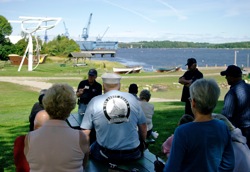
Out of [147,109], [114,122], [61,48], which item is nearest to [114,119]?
Answer: [114,122]

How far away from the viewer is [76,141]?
320 centimetres

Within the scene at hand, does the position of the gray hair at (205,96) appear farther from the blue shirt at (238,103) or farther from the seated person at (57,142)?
the blue shirt at (238,103)

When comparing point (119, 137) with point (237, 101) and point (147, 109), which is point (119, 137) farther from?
point (147, 109)

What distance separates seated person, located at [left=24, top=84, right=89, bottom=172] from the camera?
311 cm

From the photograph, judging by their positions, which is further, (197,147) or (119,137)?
(119,137)

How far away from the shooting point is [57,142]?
312cm

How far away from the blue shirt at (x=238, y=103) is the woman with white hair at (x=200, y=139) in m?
2.16

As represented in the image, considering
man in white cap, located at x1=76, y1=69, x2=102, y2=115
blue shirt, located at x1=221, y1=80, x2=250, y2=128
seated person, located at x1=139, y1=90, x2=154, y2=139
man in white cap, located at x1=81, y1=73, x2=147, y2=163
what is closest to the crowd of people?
man in white cap, located at x1=81, y1=73, x2=147, y2=163

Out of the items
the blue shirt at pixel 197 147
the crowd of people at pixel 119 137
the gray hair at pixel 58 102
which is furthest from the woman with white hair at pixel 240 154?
the gray hair at pixel 58 102

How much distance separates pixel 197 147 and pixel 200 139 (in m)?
0.07

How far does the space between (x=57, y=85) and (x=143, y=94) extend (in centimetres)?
388

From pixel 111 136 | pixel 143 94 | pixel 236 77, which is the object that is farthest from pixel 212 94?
pixel 143 94

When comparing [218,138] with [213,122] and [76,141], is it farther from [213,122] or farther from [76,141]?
[76,141]

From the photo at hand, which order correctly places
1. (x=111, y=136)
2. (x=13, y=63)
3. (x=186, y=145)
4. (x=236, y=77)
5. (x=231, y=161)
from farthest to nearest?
(x=13, y=63) → (x=236, y=77) → (x=111, y=136) → (x=231, y=161) → (x=186, y=145)
